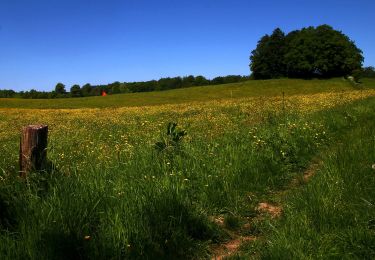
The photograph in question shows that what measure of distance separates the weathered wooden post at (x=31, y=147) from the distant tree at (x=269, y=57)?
348 feet

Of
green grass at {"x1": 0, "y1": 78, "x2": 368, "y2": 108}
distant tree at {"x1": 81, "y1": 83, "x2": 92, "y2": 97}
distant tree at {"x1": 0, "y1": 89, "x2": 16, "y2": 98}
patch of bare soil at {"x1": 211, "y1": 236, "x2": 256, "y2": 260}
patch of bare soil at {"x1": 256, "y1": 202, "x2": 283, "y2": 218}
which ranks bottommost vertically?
patch of bare soil at {"x1": 211, "y1": 236, "x2": 256, "y2": 260}

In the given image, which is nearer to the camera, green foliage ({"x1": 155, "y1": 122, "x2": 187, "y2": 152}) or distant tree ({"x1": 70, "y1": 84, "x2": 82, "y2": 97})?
green foliage ({"x1": 155, "y1": 122, "x2": 187, "y2": 152})

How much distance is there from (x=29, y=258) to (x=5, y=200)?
2.82 ft

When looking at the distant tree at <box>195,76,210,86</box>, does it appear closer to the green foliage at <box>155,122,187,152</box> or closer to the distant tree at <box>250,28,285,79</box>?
the distant tree at <box>250,28,285,79</box>

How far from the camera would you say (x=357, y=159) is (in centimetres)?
728

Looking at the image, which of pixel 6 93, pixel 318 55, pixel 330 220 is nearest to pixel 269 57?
pixel 318 55

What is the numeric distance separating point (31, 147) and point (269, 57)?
109867 millimetres

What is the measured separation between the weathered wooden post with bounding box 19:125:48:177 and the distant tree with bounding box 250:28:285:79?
106m

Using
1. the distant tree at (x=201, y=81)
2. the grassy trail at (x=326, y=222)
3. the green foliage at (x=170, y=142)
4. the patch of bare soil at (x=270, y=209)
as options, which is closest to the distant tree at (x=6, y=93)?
the distant tree at (x=201, y=81)

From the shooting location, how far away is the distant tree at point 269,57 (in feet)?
358

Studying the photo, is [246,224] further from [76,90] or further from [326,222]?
[76,90]

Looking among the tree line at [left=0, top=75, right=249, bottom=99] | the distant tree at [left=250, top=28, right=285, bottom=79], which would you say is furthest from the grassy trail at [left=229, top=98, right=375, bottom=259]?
the tree line at [left=0, top=75, right=249, bottom=99]

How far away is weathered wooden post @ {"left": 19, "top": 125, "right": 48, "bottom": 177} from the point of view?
15.8ft

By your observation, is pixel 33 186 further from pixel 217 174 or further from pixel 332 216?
pixel 332 216
